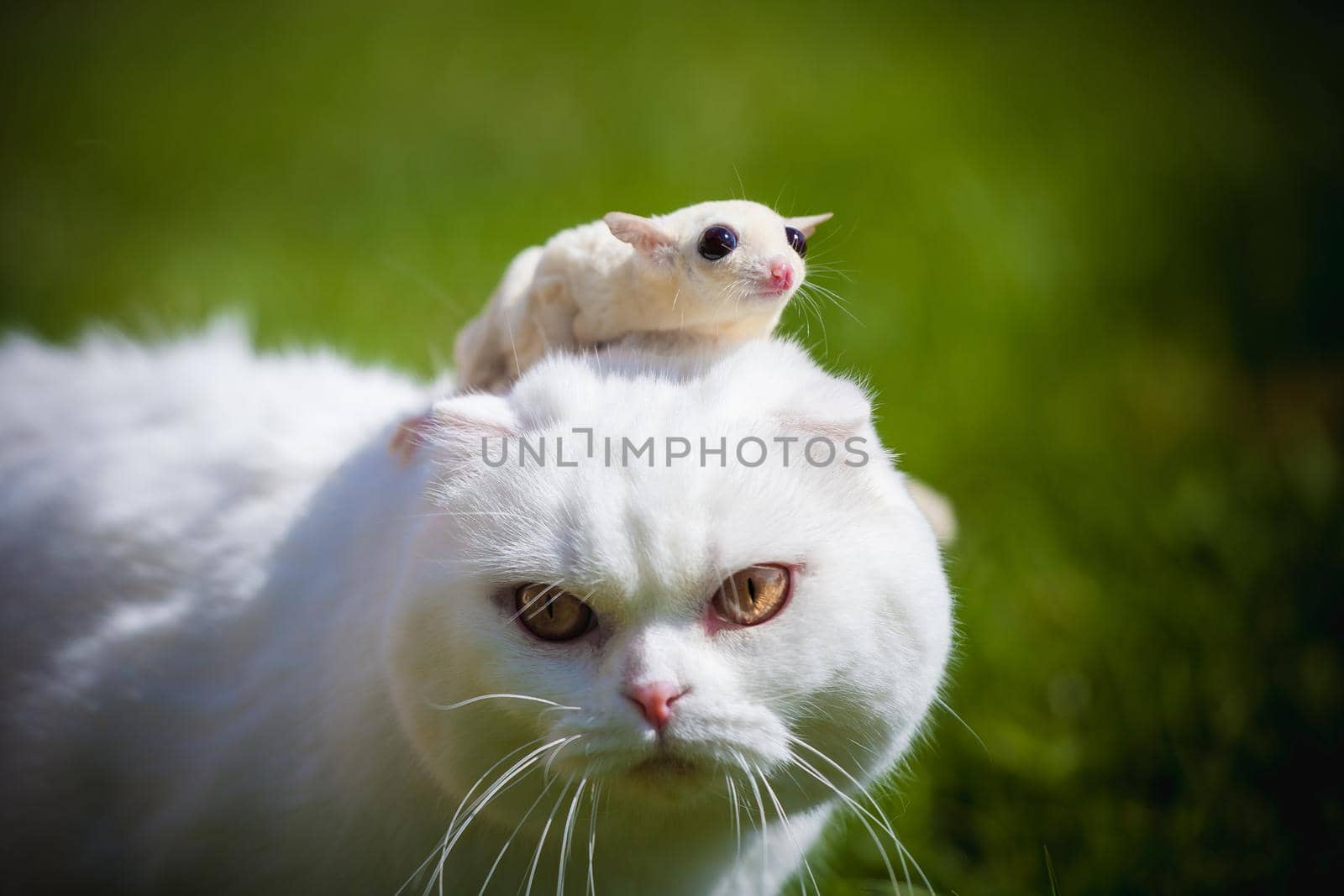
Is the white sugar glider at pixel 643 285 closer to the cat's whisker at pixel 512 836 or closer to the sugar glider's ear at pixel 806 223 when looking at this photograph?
the sugar glider's ear at pixel 806 223

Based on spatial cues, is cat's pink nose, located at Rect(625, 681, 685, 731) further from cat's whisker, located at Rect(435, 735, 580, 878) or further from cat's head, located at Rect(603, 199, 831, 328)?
cat's head, located at Rect(603, 199, 831, 328)

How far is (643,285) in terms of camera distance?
170 centimetres

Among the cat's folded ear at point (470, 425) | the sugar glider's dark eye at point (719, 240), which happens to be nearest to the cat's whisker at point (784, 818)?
the cat's folded ear at point (470, 425)

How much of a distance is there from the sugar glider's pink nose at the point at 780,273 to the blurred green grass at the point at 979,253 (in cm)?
41

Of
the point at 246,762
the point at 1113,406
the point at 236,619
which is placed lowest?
the point at 246,762

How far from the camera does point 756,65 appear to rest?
21.3ft

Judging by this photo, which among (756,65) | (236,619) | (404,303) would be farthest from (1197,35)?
(236,619)

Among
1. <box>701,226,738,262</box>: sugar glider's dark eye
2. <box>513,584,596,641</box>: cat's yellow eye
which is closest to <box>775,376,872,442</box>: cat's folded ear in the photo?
<box>701,226,738,262</box>: sugar glider's dark eye

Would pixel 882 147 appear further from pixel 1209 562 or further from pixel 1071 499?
pixel 1209 562

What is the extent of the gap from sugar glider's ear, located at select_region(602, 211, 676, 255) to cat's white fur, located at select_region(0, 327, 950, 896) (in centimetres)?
19

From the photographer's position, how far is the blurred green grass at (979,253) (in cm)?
292

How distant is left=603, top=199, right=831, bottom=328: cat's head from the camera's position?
1590mm

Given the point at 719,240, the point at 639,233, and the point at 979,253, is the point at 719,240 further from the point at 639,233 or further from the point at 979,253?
the point at 979,253

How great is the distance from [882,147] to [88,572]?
4.12 meters
